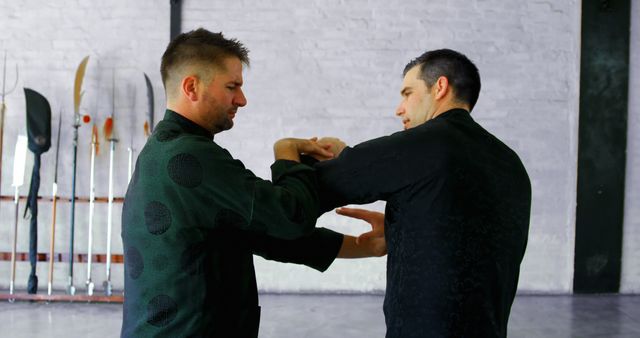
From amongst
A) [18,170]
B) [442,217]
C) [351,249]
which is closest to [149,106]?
[18,170]

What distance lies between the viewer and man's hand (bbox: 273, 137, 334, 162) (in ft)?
5.13

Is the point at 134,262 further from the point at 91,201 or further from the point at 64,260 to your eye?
the point at 64,260

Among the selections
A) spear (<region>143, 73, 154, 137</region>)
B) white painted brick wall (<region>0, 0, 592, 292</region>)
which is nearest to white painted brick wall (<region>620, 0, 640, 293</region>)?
white painted brick wall (<region>0, 0, 592, 292</region>)

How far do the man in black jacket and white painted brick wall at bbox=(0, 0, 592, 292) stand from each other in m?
3.81

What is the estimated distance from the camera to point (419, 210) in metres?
1.44

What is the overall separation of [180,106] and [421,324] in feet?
2.60

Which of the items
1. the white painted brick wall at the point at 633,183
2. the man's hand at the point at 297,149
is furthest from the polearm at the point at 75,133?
the white painted brick wall at the point at 633,183

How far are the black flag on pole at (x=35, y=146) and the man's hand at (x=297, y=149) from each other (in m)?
3.82

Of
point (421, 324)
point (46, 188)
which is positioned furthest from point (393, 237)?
point (46, 188)

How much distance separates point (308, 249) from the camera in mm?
1831

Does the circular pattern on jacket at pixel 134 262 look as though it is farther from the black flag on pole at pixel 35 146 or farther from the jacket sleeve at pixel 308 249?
the black flag on pole at pixel 35 146

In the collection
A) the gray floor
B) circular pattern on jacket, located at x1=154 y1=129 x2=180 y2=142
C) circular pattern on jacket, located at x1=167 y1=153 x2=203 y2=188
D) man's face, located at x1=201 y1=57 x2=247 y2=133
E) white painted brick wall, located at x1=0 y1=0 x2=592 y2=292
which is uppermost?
white painted brick wall, located at x1=0 y1=0 x2=592 y2=292

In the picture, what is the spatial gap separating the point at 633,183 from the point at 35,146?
5.08 metres

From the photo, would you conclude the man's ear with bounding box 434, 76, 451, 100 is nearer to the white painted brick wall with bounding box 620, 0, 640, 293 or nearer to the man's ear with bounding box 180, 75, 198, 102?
the man's ear with bounding box 180, 75, 198, 102
